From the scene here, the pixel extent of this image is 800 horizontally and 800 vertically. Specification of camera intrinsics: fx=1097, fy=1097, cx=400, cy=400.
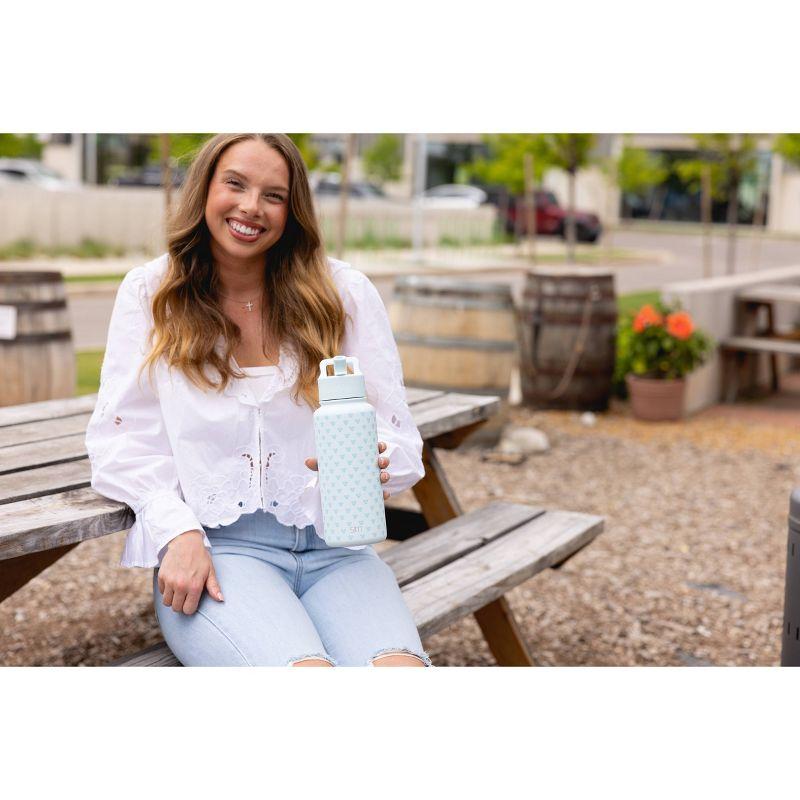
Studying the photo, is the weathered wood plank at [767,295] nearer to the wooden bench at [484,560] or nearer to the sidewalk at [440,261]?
the sidewalk at [440,261]

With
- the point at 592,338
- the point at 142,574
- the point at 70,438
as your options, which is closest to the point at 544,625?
the point at 142,574

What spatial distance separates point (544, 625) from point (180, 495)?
1.98 m

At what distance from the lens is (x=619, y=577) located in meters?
4.34

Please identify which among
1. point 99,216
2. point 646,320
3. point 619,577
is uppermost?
point 99,216

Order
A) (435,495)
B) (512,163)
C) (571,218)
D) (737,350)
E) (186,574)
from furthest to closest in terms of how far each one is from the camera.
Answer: (512,163)
(571,218)
(737,350)
(435,495)
(186,574)

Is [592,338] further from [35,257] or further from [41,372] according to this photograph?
[35,257]

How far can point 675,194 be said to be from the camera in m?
35.4

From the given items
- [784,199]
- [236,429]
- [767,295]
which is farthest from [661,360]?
[784,199]

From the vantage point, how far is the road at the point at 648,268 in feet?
35.6

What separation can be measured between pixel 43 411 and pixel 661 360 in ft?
15.8

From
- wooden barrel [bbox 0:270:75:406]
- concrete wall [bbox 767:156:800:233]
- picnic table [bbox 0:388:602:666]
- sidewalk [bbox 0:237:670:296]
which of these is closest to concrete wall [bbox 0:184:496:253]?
sidewalk [bbox 0:237:670:296]

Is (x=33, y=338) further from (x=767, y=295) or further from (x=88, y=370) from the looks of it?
(x=767, y=295)

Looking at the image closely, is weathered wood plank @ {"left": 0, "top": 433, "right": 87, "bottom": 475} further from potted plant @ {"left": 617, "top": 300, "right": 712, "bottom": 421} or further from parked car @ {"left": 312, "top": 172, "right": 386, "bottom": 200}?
parked car @ {"left": 312, "top": 172, "right": 386, "bottom": 200}

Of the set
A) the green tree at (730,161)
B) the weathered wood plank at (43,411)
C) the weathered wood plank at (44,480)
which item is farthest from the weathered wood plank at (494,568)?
the green tree at (730,161)
